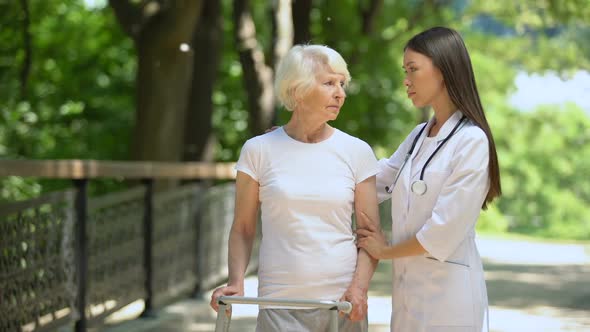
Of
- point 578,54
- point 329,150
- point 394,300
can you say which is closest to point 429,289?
point 394,300

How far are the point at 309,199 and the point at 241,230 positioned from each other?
315mm

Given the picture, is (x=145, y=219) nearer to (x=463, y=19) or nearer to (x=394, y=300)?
(x=394, y=300)

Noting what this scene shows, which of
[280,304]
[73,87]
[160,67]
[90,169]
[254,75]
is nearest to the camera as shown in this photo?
[280,304]

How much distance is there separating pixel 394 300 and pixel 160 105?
841 cm

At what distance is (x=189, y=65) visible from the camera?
1248 centimetres

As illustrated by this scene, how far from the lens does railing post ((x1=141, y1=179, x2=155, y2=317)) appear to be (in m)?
10.3

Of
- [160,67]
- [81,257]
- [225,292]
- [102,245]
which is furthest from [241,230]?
[160,67]

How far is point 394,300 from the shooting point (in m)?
4.22

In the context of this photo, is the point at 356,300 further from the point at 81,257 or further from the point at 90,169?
the point at 81,257

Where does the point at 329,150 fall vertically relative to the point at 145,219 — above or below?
above

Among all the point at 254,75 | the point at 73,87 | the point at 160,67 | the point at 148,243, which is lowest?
the point at 148,243

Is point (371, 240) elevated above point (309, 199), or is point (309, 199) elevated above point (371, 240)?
point (309, 199)

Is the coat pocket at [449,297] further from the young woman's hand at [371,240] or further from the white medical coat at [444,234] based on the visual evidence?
the young woman's hand at [371,240]

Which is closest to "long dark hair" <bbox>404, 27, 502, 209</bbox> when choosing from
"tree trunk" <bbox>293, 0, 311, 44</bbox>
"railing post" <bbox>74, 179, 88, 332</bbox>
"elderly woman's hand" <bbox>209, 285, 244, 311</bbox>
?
"elderly woman's hand" <bbox>209, 285, 244, 311</bbox>
